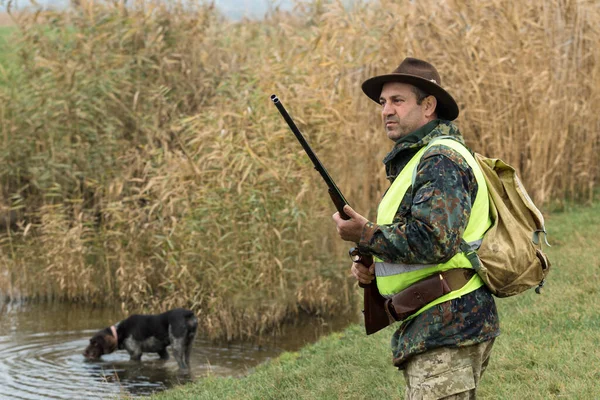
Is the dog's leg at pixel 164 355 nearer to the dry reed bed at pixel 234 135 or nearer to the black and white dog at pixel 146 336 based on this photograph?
the black and white dog at pixel 146 336

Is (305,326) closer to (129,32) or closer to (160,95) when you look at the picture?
(160,95)

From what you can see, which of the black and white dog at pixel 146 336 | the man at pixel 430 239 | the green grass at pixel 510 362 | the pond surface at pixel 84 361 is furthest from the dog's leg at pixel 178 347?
the man at pixel 430 239

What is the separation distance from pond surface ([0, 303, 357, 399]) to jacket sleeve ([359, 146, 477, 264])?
5510mm

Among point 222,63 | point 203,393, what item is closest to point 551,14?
point 222,63

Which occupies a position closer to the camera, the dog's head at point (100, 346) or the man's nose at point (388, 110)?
the man's nose at point (388, 110)

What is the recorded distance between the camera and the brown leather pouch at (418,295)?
3.69 metres

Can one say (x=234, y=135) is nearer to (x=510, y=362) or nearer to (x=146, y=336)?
(x=146, y=336)

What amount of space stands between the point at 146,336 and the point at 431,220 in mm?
7006

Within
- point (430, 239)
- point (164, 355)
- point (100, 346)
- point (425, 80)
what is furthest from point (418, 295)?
point (164, 355)

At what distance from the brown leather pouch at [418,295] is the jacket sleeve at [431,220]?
0.12m

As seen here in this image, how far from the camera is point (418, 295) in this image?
371cm

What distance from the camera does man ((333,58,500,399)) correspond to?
11.7 ft

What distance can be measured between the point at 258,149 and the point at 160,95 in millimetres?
3678

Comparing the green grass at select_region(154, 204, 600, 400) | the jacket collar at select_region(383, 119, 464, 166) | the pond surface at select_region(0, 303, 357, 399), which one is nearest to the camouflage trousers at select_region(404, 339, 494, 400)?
the jacket collar at select_region(383, 119, 464, 166)
